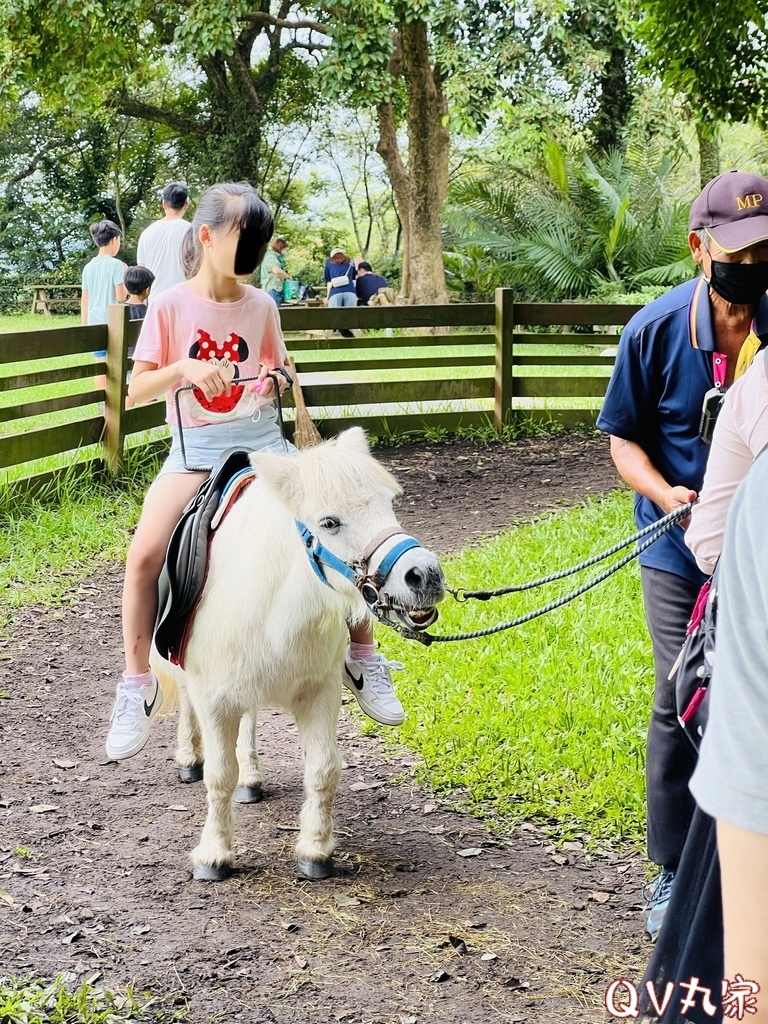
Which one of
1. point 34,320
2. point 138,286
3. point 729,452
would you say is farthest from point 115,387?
point 34,320

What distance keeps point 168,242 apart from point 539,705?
603 centimetres

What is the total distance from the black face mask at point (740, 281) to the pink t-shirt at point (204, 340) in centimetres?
171

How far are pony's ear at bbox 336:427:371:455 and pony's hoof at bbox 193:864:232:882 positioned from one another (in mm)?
1531

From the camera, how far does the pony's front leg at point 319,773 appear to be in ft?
→ 11.9

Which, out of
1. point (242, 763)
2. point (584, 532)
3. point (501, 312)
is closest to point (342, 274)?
point (501, 312)

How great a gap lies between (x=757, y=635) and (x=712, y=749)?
0.46ft

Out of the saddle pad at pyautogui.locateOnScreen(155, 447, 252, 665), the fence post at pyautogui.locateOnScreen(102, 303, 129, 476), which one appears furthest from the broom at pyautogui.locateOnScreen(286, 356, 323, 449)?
the fence post at pyautogui.locateOnScreen(102, 303, 129, 476)

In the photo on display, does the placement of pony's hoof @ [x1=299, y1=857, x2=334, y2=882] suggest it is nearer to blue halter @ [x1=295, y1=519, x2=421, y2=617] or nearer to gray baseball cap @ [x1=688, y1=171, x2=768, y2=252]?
blue halter @ [x1=295, y1=519, x2=421, y2=617]

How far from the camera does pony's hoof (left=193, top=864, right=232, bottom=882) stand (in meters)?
3.68

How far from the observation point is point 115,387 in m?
9.05

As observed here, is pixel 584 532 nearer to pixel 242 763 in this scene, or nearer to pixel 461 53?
pixel 242 763

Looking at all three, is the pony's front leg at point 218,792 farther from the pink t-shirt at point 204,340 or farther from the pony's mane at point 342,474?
the pink t-shirt at point 204,340

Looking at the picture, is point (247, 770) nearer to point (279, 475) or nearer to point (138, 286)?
point (279, 475)

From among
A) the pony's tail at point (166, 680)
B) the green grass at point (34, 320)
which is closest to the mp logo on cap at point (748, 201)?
the pony's tail at point (166, 680)
